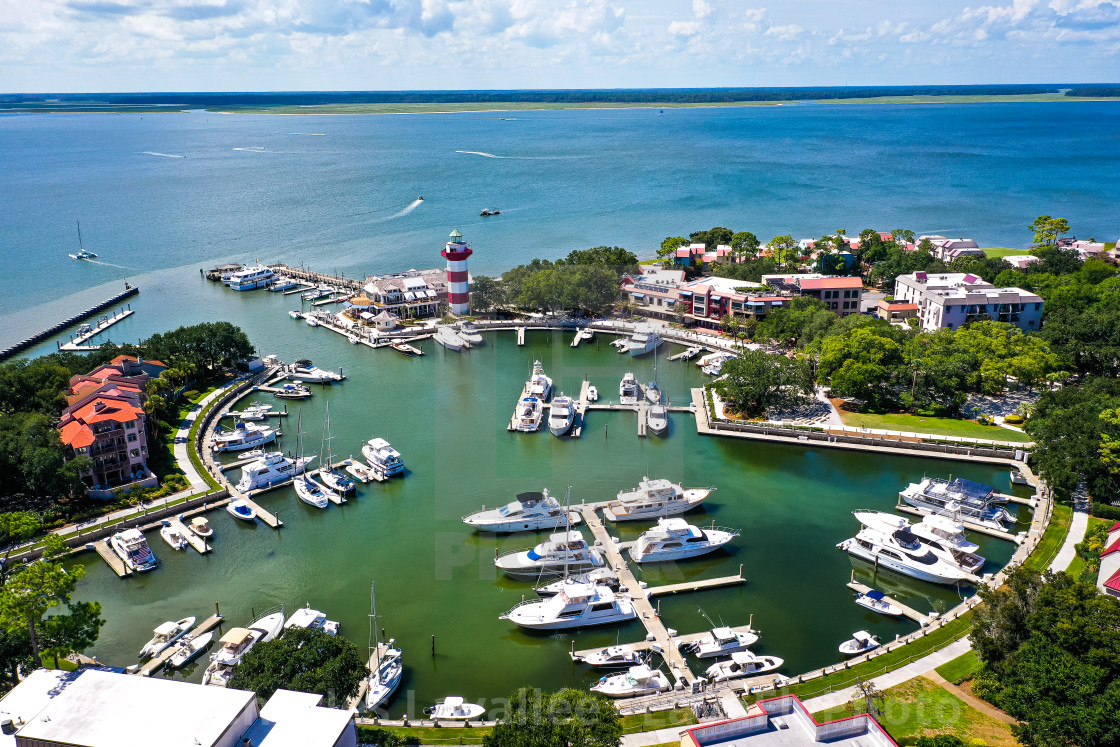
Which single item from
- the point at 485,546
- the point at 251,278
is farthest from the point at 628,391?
the point at 251,278

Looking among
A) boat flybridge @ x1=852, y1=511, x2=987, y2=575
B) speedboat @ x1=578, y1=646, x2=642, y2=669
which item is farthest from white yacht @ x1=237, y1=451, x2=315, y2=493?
boat flybridge @ x1=852, y1=511, x2=987, y2=575

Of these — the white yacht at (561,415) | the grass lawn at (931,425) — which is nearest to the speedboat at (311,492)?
the white yacht at (561,415)

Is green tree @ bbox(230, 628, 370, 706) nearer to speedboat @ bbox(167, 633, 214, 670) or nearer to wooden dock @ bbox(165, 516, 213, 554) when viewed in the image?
speedboat @ bbox(167, 633, 214, 670)

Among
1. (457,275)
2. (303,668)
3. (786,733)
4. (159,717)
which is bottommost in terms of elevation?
(303,668)

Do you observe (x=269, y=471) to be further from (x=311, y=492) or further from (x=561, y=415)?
(x=561, y=415)

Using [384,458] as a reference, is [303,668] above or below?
above

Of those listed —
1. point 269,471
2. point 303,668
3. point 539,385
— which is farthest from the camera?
point 539,385

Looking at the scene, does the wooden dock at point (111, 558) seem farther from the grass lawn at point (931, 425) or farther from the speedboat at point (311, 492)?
the grass lawn at point (931, 425)
